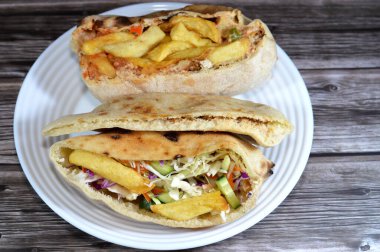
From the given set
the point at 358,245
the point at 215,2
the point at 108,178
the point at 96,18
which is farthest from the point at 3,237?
the point at 215,2

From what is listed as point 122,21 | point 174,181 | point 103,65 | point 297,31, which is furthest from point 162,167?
point 297,31

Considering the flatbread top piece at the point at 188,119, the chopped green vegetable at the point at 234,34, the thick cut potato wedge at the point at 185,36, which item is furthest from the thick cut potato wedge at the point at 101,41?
the chopped green vegetable at the point at 234,34

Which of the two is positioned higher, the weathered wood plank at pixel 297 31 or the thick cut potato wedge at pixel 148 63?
the thick cut potato wedge at pixel 148 63

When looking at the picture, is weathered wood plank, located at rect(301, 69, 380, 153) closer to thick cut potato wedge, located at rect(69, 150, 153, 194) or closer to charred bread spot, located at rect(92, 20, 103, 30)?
thick cut potato wedge, located at rect(69, 150, 153, 194)

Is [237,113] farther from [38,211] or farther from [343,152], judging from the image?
[38,211]

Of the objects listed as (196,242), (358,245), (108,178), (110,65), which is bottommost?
(358,245)

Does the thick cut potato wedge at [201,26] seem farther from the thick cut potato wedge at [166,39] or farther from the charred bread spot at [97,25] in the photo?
the charred bread spot at [97,25]

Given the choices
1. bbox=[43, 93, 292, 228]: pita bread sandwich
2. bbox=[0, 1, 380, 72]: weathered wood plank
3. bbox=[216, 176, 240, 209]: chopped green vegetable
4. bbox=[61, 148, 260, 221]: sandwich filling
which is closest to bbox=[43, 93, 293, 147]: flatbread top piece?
bbox=[43, 93, 292, 228]: pita bread sandwich
